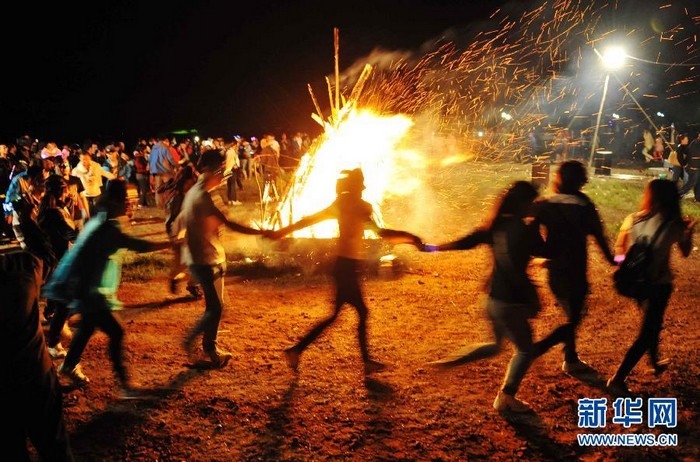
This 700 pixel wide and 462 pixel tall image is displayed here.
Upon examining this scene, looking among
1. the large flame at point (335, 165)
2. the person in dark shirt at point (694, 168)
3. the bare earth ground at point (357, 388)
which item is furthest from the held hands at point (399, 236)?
the person in dark shirt at point (694, 168)

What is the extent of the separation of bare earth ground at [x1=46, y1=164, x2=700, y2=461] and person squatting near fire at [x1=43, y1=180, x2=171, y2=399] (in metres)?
0.70

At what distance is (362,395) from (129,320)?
3.49 meters

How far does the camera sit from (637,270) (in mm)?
4160

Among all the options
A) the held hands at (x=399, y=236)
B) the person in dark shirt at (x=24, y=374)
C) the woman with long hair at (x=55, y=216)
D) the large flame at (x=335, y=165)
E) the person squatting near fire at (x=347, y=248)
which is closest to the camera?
the person in dark shirt at (x=24, y=374)

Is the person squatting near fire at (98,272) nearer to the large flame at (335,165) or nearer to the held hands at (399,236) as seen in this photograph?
the held hands at (399,236)

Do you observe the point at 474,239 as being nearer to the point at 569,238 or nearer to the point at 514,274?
the point at 514,274

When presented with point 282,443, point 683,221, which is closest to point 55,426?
point 282,443

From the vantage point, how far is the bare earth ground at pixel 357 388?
3.73 m

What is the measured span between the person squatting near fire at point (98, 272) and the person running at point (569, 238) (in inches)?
137

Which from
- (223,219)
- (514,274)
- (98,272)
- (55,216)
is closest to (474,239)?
(514,274)

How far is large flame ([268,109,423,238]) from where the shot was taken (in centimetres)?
916

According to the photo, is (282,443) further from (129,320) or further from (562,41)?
(562,41)

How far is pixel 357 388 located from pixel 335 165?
220 inches

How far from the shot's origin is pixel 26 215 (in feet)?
17.5
